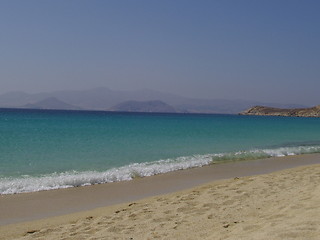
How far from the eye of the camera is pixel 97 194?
10.0 metres

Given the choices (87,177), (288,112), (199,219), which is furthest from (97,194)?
(288,112)

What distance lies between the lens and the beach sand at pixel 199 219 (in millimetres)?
5406

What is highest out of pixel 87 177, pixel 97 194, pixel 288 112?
pixel 288 112

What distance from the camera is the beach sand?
5406 millimetres

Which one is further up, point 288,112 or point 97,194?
point 288,112

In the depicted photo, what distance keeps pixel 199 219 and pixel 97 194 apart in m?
4.23

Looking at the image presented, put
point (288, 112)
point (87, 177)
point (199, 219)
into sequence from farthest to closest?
point (288, 112)
point (87, 177)
point (199, 219)

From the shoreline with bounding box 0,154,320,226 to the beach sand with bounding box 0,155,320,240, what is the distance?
44 cm

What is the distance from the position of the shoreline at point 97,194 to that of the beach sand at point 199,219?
0.44 m

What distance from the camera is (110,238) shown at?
5.75 metres

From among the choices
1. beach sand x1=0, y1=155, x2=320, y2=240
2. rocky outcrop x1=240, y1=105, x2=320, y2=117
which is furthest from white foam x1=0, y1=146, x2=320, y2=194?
rocky outcrop x1=240, y1=105, x2=320, y2=117

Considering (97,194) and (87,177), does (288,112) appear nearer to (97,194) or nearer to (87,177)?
(87,177)

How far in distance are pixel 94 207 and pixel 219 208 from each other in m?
2.92

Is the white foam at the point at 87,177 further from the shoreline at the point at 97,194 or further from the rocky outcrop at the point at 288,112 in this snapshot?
the rocky outcrop at the point at 288,112
